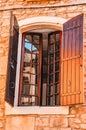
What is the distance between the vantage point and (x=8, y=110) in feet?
23.7

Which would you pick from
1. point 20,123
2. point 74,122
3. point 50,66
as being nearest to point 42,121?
point 20,123

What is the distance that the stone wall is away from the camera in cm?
695

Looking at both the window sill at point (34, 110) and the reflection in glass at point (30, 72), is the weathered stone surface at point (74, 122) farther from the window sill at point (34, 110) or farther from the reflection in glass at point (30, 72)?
the reflection in glass at point (30, 72)

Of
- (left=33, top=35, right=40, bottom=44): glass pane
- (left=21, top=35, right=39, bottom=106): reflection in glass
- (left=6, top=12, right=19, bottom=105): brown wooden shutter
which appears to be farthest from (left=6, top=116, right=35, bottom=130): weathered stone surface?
(left=33, top=35, right=40, bottom=44): glass pane

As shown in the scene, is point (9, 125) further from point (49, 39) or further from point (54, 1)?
point (54, 1)

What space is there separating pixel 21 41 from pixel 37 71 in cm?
79

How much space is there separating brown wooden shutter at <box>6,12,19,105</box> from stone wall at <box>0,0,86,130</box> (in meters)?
0.26

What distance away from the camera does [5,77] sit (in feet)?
24.9

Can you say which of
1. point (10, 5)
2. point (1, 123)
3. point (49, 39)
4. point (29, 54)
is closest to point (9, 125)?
point (1, 123)

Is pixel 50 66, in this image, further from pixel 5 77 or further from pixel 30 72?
pixel 5 77

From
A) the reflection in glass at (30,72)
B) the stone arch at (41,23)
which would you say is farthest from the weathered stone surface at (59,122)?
the stone arch at (41,23)

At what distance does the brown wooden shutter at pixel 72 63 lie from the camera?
274 inches

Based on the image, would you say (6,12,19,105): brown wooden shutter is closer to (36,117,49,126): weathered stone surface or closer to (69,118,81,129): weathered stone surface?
(36,117,49,126): weathered stone surface

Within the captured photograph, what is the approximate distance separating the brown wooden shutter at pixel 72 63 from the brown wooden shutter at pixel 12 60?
1040 mm
